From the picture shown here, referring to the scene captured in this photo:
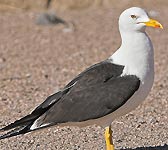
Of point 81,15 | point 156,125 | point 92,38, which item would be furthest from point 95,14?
point 156,125

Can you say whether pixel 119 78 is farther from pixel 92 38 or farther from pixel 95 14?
pixel 95 14

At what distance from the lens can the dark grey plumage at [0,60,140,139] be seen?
6.62m

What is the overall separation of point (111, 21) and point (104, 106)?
39.0 feet

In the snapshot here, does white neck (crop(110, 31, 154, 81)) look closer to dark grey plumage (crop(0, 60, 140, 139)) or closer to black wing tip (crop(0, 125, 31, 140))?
dark grey plumage (crop(0, 60, 140, 139))

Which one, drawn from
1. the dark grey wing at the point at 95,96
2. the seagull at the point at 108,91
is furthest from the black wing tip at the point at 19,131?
the dark grey wing at the point at 95,96

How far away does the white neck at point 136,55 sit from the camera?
673 centimetres

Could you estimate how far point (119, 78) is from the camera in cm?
678

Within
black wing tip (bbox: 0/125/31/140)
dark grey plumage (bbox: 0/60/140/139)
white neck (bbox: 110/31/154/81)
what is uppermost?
white neck (bbox: 110/31/154/81)

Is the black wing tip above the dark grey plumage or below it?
below

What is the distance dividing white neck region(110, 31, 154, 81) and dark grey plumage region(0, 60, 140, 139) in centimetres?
6

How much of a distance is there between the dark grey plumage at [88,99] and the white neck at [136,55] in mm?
64

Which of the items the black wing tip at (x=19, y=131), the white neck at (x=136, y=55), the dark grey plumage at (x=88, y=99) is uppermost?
the white neck at (x=136, y=55)

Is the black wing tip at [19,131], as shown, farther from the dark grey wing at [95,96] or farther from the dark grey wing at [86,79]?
the dark grey wing at [95,96]

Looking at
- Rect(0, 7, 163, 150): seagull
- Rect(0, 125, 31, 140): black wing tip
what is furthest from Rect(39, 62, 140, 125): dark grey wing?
Rect(0, 125, 31, 140): black wing tip
